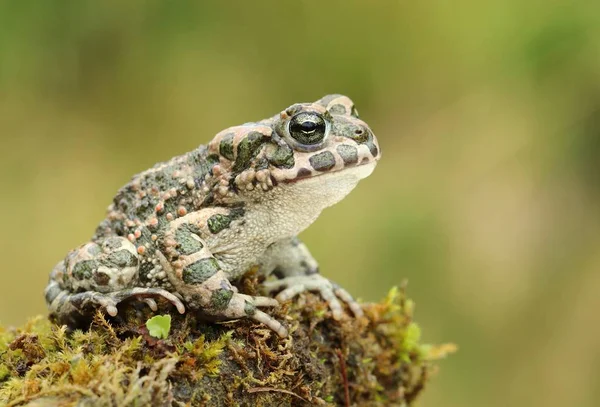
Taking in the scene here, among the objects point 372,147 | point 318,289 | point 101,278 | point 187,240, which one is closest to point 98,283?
point 101,278

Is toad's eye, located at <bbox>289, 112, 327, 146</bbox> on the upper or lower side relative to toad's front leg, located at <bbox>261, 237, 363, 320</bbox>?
upper

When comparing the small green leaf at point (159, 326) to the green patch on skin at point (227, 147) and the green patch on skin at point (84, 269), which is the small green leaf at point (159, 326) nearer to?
the green patch on skin at point (84, 269)

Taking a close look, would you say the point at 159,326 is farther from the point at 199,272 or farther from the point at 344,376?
the point at 344,376

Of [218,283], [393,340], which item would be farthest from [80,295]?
[393,340]

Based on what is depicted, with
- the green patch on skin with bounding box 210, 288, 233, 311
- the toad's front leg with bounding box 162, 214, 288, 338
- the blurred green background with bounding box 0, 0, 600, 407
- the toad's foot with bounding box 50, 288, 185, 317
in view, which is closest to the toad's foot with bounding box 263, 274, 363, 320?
the toad's front leg with bounding box 162, 214, 288, 338

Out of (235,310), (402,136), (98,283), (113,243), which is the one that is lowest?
(235,310)

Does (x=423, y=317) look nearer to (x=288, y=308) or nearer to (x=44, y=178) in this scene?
(x=288, y=308)

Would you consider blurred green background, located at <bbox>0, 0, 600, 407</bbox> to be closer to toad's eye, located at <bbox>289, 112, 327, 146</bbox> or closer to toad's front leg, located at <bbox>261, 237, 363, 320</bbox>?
toad's front leg, located at <bbox>261, 237, 363, 320</bbox>
